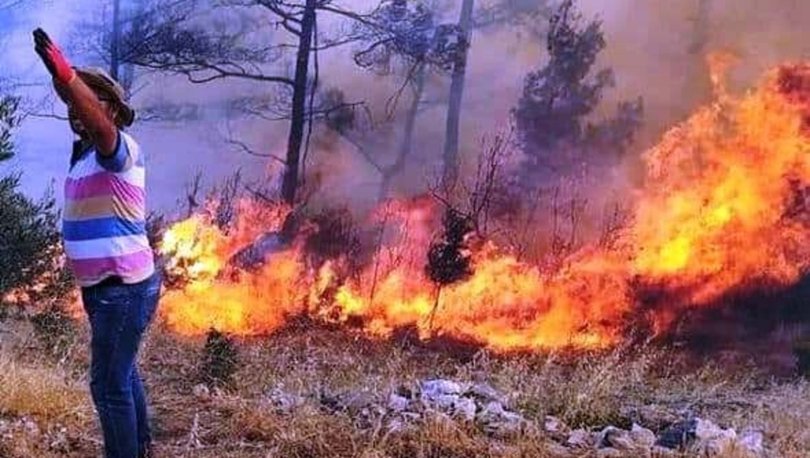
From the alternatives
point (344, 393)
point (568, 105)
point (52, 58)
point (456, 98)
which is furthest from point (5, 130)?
point (568, 105)

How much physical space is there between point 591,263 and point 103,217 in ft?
25.6

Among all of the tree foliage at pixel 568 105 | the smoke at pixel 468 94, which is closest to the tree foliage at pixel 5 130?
the smoke at pixel 468 94

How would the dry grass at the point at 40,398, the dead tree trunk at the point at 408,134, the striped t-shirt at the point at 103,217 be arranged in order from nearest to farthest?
the striped t-shirt at the point at 103,217 < the dry grass at the point at 40,398 < the dead tree trunk at the point at 408,134

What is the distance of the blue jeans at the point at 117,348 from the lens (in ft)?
14.0

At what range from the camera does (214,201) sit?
11586 millimetres

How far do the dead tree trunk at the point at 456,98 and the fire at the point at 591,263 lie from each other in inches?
18.5

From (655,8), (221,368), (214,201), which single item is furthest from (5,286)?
(655,8)

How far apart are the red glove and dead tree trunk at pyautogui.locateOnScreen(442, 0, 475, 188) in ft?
25.9

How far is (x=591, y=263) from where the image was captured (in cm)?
1128

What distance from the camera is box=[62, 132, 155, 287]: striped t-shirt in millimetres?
4219

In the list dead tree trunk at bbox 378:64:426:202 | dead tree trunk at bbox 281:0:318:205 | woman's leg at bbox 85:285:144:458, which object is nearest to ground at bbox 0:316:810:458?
woman's leg at bbox 85:285:144:458

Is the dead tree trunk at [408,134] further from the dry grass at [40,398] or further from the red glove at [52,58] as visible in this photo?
the red glove at [52,58]

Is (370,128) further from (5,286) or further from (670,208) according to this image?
(5,286)

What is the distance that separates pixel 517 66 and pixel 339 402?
589 centimetres
